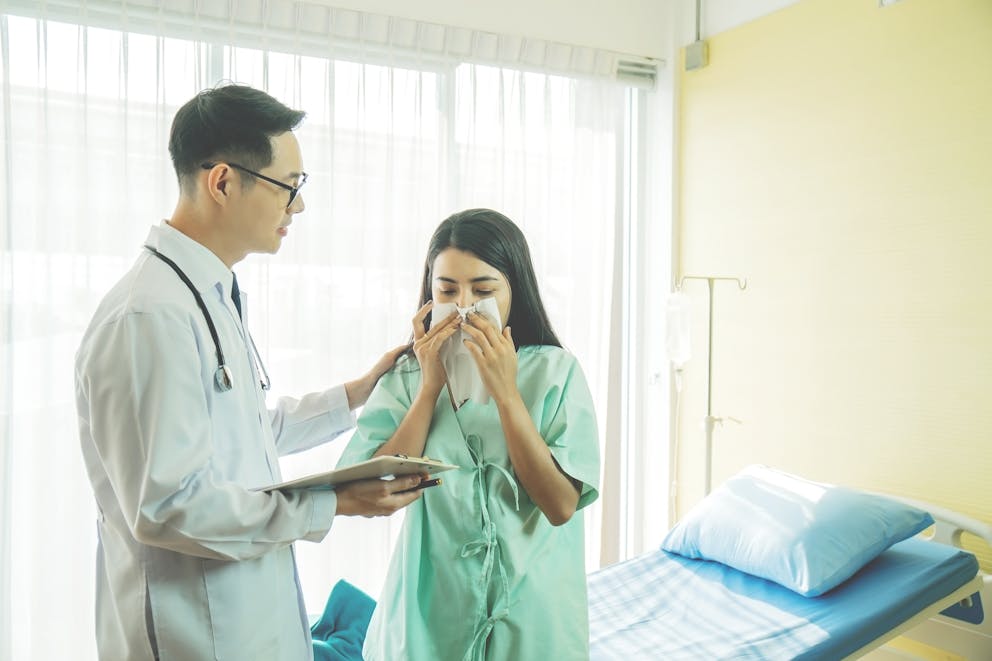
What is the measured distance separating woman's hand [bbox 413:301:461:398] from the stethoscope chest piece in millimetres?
360

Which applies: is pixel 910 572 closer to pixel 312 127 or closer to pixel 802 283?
pixel 802 283

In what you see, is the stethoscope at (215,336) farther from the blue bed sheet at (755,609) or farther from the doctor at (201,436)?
the blue bed sheet at (755,609)

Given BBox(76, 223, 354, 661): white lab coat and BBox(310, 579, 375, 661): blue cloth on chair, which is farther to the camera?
BBox(310, 579, 375, 661): blue cloth on chair

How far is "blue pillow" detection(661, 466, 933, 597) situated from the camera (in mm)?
2227

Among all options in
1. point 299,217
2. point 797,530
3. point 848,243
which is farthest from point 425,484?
point 848,243

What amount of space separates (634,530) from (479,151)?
1.77 meters

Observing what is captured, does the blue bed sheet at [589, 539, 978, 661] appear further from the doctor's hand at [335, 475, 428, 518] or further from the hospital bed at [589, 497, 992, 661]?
the doctor's hand at [335, 475, 428, 518]

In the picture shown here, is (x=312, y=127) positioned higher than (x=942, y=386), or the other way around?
(x=312, y=127)

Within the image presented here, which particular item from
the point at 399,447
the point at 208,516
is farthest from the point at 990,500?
the point at 208,516

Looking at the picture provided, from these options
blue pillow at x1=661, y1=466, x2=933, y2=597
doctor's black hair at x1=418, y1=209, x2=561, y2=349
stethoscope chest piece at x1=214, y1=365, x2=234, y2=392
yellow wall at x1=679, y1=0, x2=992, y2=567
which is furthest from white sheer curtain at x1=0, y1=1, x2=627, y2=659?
stethoscope chest piece at x1=214, y1=365, x2=234, y2=392

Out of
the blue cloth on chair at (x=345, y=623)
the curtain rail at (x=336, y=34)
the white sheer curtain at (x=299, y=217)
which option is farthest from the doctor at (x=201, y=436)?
the curtain rail at (x=336, y=34)

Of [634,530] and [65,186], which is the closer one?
[65,186]

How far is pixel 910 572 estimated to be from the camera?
2236 mm

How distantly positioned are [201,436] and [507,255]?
66cm
